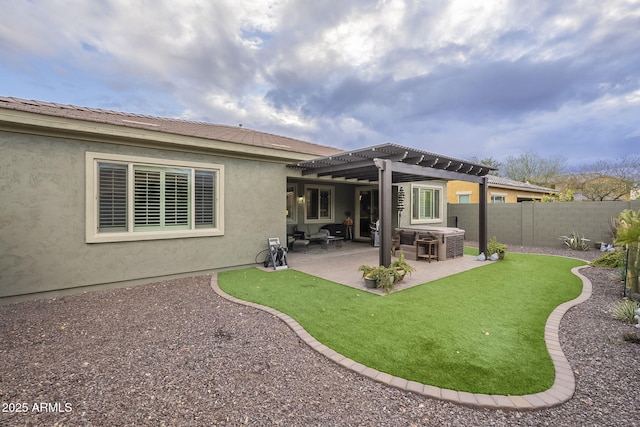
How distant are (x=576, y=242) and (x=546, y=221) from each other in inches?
51.9

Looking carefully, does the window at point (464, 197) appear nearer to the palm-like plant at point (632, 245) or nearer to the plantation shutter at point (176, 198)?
the palm-like plant at point (632, 245)

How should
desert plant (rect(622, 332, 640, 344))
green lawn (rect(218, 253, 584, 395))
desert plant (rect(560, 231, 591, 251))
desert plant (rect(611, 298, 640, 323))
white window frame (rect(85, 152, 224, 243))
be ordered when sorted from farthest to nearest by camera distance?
desert plant (rect(560, 231, 591, 251)), white window frame (rect(85, 152, 224, 243)), desert plant (rect(611, 298, 640, 323)), desert plant (rect(622, 332, 640, 344)), green lawn (rect(218, 253, 584, 395))

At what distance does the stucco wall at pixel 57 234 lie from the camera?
4750 millimetres

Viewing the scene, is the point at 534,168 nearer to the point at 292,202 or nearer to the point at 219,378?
the point at 292,202

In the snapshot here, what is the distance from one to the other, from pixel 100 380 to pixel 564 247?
48.1 ft

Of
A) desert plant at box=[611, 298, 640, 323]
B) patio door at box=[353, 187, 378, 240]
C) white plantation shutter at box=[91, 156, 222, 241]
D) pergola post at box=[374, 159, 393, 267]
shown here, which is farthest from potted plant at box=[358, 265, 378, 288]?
patio door at box=[353, 187, 378, 240]

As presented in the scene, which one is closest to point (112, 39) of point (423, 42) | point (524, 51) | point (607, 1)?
point (423, 42)

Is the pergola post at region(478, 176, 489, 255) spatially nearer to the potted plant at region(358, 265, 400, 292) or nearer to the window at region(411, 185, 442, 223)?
the window at region(411, 185, 442, 223)

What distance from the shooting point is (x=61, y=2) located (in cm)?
690

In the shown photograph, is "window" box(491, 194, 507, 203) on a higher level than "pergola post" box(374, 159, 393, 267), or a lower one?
higher

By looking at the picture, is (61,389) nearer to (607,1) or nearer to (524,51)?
(607,1)

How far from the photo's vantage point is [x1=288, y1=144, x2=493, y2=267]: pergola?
600cm

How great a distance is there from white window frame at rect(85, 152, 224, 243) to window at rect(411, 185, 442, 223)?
911cm

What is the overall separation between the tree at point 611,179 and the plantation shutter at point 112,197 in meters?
25.1
